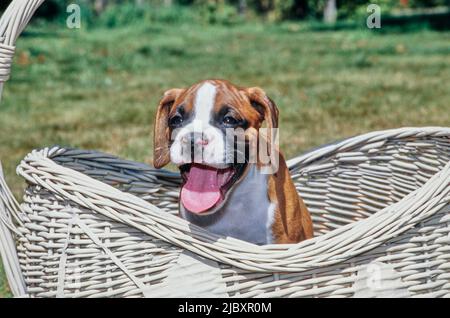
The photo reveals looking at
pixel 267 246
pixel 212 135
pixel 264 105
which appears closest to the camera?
pixel 267 246

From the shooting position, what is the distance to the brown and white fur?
1.81m

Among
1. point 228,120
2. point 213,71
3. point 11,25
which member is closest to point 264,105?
point 228,120

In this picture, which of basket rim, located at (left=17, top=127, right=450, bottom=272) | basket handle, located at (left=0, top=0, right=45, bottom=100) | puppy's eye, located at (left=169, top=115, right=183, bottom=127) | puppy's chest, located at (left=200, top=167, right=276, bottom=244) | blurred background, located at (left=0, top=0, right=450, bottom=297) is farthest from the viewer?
blurred background, located at (left=0, top=0, right=450, bottom=297)

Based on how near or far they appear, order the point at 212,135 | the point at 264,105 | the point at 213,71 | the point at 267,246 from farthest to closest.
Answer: the point at 213,71, the point at 264,105, the point at 212,135, the point at 267,246

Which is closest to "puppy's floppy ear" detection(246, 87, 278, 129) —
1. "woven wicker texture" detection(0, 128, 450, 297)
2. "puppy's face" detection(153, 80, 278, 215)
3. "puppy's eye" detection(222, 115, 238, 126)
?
"puppy's face" detection(153, 80, 278, 215)

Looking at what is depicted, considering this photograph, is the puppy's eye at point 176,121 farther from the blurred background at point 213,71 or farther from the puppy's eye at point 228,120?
the blurred background at point 213,71

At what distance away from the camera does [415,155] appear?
8.37 feet

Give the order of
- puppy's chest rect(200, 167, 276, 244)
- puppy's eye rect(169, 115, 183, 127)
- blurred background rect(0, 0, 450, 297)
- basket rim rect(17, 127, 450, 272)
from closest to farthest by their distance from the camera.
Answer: basket rim rect(17, 127, 450, 272) < puppy's eye rect(169, 115, 183, 127) < puppy's chest rect(200, 167, 276, 244) < blurred background rect(0, 0, 450, 297)

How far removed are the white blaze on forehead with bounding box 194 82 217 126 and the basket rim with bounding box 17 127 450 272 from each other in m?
0.28

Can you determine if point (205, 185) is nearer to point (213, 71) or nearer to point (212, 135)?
point (212, 135)

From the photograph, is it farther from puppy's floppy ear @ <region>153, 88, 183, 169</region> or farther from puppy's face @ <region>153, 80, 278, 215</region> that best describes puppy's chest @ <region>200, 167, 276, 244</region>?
puppy's floppy ear @ <region>153, 88, 183, 169</region>

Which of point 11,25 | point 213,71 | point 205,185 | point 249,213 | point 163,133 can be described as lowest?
point 213,71

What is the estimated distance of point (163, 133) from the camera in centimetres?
198

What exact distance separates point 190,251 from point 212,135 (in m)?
0.28
